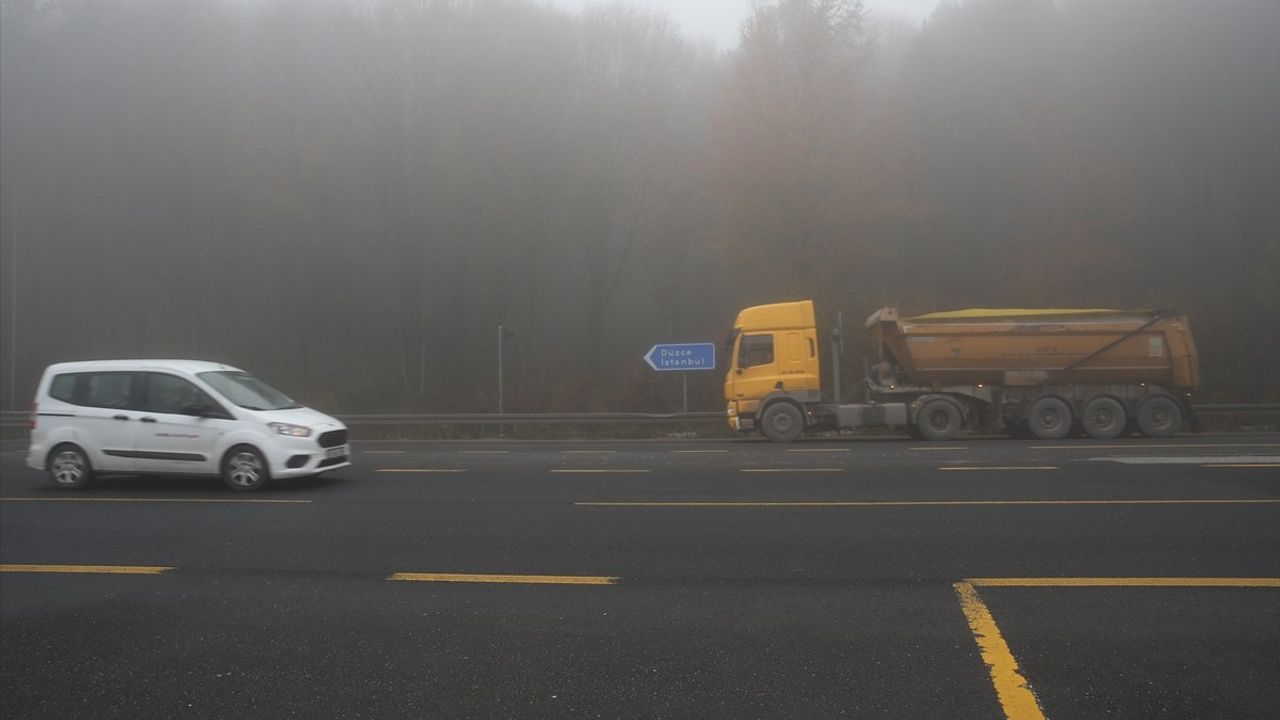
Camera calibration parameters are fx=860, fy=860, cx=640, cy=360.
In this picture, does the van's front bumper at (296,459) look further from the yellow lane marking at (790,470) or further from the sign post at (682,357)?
the sign post at (682,357)

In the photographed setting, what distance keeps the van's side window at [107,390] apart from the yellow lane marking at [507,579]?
23.7 ft

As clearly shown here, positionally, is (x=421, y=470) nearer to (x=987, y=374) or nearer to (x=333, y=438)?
(x=333, y=438)

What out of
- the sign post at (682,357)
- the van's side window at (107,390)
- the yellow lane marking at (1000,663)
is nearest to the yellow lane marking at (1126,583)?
the yellow lane marking at (1000,663)

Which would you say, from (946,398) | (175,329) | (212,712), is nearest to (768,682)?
(212,712)

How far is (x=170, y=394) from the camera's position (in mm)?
11570

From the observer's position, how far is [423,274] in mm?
32750

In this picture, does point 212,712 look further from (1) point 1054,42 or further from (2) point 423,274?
(1) point 1054,42

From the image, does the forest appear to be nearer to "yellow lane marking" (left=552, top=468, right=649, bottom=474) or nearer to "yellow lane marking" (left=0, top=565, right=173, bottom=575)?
"yellow lane marking" (left=552, top=468, right=649, bottom=474)

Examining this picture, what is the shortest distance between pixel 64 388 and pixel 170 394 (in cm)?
167

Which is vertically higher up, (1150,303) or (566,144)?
(566,144)

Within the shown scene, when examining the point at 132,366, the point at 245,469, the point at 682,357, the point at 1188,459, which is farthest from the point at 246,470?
the point at 682,357

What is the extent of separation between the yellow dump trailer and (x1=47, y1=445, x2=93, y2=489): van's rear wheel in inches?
482

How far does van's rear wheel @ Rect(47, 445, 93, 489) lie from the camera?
11648 mm

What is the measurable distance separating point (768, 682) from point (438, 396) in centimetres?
2658
